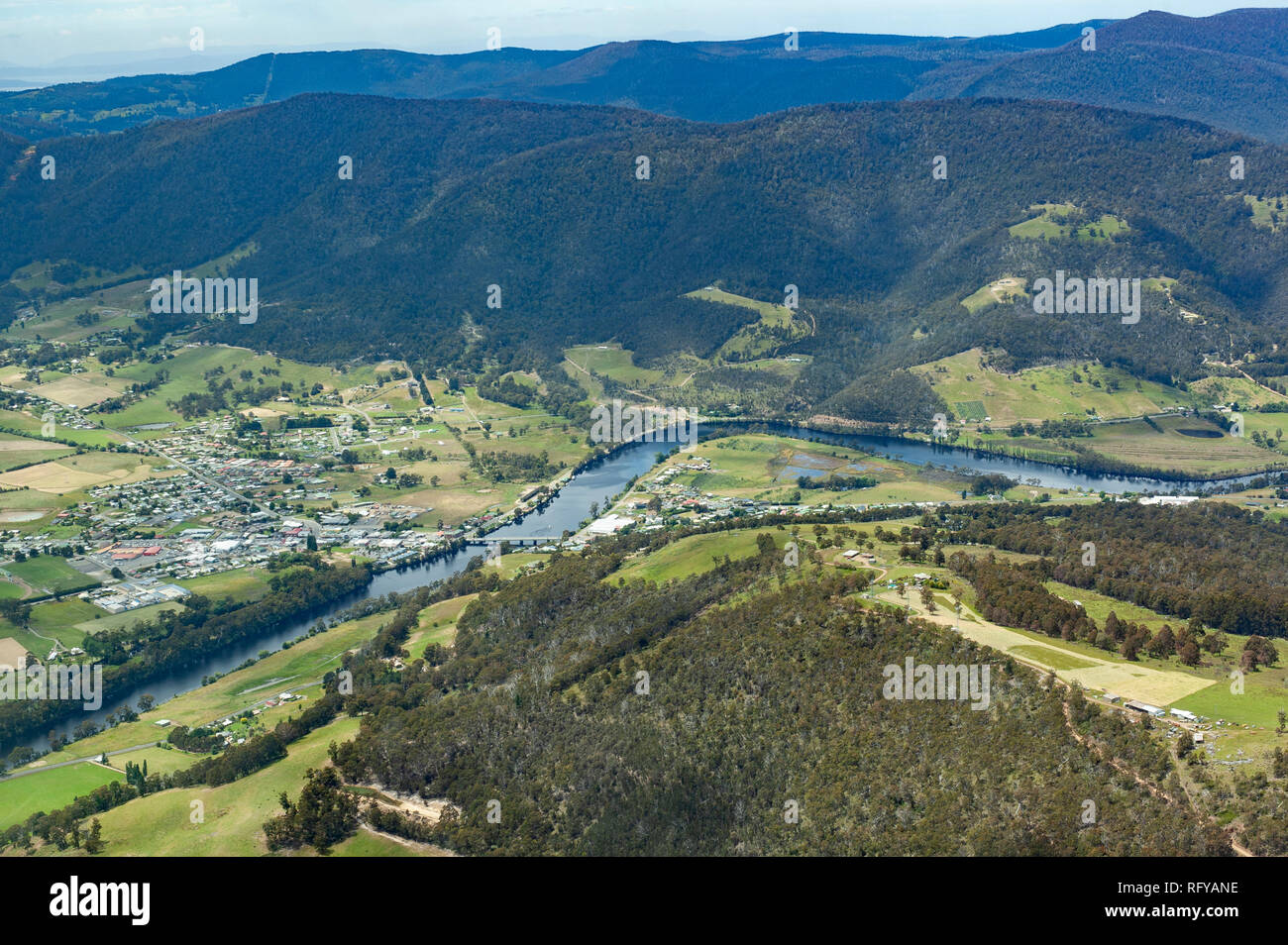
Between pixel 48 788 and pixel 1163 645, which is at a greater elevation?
pixel 1163 645

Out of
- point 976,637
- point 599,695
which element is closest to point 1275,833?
point 976,637

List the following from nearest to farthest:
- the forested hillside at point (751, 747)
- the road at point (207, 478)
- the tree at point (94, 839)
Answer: the forested hillside at point (751, 747) → the tree at point (94, 839) → the road at point (207, 478)

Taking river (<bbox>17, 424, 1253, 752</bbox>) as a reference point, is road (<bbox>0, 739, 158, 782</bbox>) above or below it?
below
